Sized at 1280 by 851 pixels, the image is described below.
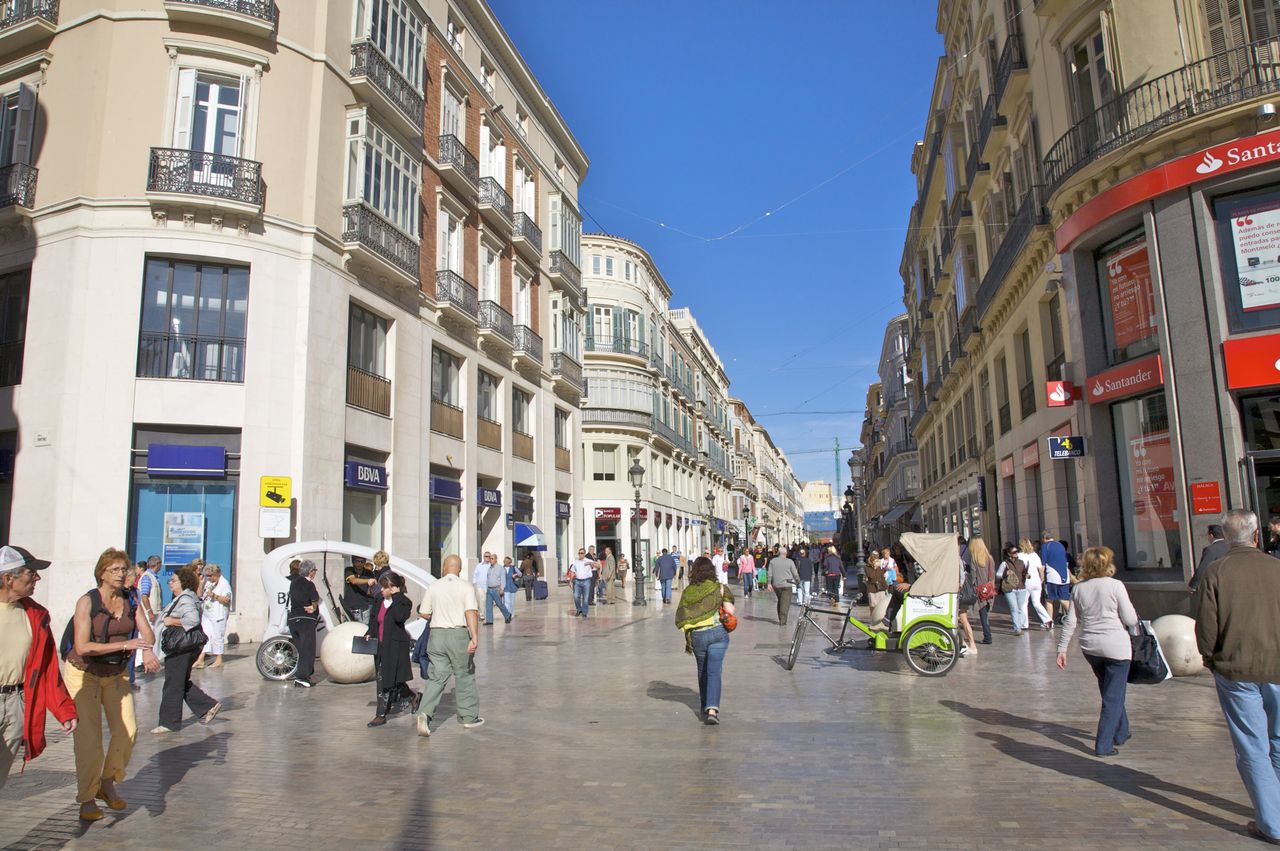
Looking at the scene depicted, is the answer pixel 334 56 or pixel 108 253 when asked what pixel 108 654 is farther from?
pixel 334 56

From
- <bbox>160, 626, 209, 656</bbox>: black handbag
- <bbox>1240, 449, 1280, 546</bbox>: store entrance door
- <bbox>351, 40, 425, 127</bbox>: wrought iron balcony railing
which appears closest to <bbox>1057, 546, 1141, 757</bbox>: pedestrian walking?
<bbox>160, 626, 209, 656</bbox>: black handbag

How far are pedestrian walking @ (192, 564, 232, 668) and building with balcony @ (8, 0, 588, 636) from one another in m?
3.72

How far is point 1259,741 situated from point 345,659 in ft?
32.2

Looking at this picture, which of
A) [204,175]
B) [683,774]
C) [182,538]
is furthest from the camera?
[204,175]

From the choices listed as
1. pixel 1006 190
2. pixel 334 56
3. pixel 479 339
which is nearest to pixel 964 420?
pixel 1006 190

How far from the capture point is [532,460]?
3162 centimetres

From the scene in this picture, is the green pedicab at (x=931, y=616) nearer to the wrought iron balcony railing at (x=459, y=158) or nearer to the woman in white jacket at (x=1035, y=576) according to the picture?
the woman in white jacket at (x=1035, y=576)

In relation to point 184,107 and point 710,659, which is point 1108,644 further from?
point 184,107

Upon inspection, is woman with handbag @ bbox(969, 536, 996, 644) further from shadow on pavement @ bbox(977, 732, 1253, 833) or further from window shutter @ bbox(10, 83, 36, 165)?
window shutter @ bbox(10, 83, 36, 165)

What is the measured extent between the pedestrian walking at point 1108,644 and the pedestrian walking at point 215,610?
11019mm

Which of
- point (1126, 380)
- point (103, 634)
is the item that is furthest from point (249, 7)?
point (1126, 380)

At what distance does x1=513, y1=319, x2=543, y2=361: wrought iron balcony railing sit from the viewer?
3011 cm

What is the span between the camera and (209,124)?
18.1 m

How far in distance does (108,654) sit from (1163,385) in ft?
50.8
